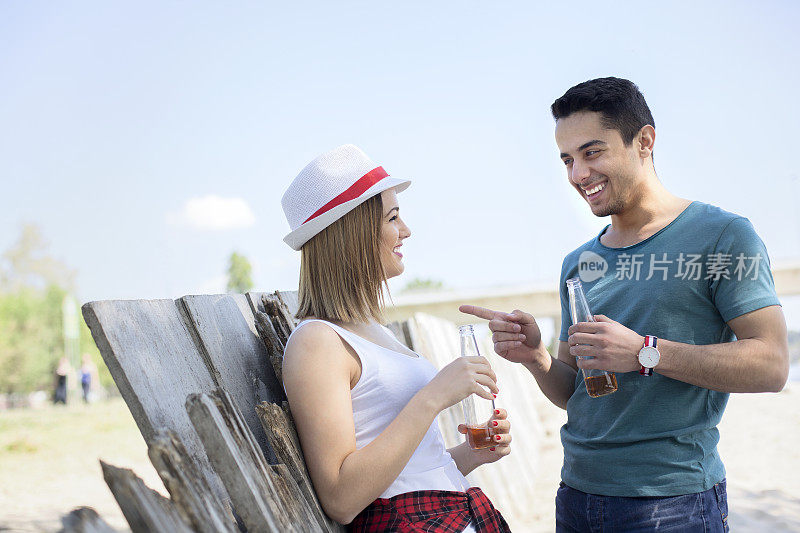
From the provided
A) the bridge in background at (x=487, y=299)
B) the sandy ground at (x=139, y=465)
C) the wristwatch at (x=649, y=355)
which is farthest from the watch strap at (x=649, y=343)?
the bridge in background at (x=487, y=299)

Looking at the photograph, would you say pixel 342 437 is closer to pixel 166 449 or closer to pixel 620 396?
pixel 166 449

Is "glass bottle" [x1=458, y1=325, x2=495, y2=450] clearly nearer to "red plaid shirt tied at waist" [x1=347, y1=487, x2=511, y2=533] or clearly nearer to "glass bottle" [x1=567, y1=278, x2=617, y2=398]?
"red plaid shirt tied at waist" [x1=347, y1=487, x2=511, y2=533]

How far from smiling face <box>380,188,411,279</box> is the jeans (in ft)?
3.86

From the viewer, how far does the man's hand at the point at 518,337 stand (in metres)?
2.80

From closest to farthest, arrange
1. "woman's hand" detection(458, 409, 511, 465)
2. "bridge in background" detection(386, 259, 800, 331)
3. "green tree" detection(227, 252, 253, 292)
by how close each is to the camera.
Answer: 1. "woman's hand" detection(458, 409, 511, 465)
2. "bridge in background" detection(386, 259, 800, 331)
3. "green tree" detection(227, 252, 253, 292)

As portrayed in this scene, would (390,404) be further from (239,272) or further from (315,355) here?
(239,272)

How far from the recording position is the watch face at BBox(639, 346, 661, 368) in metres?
2.29

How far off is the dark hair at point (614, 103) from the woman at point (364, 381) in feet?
2.84

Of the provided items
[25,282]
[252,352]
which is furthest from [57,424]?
[25,282]

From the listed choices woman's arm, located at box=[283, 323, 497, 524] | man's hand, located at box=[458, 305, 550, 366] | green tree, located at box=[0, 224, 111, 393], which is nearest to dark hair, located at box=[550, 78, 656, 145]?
man's hand, located at box=[458, 305, 550, 366]

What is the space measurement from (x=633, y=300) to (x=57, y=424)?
58.9 ft

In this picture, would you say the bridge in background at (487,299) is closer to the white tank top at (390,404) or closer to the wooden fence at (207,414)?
the wooden fence at (207,414)

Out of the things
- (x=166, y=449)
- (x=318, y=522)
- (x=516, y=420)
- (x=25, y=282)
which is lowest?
(x=25, y=282)

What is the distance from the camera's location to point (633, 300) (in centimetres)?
262
